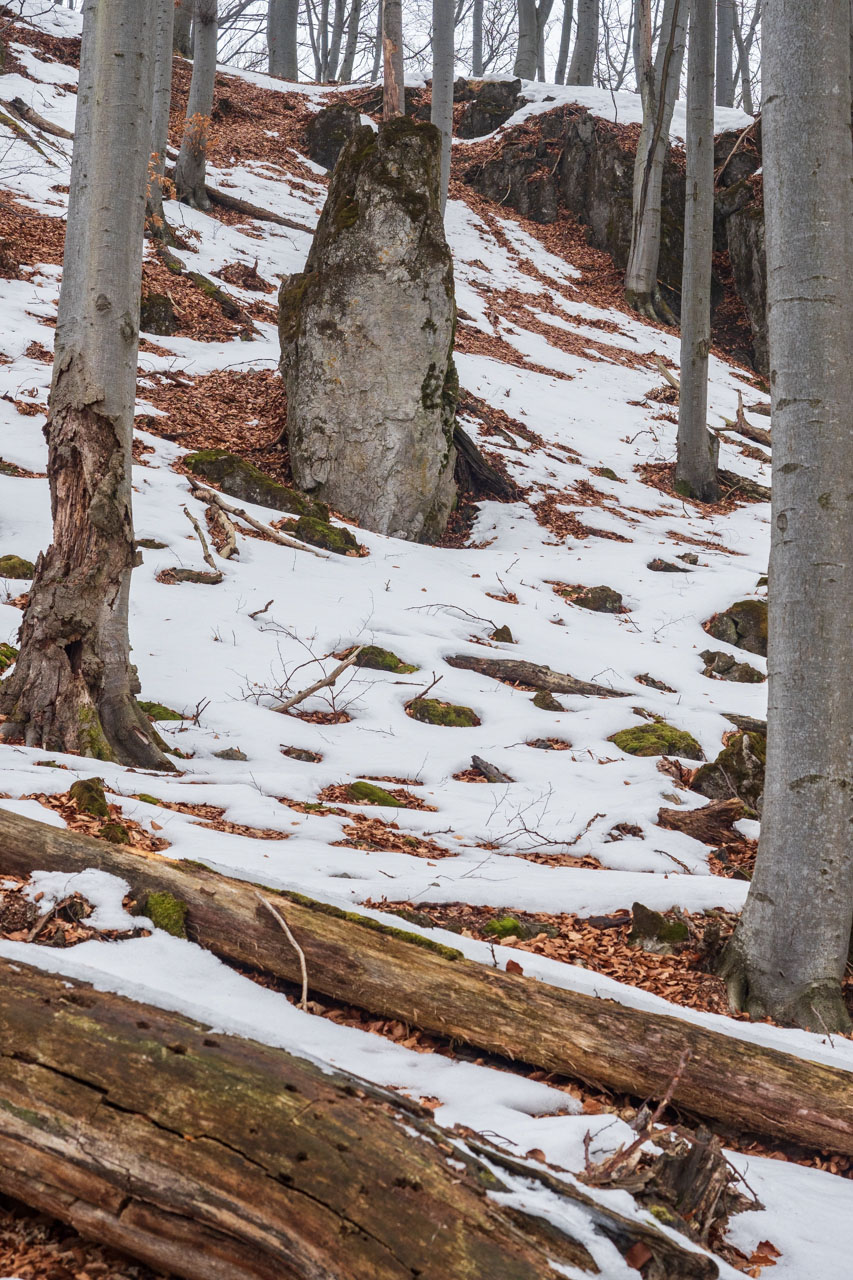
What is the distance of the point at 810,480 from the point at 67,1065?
287cm

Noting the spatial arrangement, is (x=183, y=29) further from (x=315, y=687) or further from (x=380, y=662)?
(x=315, y=687)

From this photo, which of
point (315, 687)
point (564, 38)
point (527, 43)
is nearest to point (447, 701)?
point (315, 687)

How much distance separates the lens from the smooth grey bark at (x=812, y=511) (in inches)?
120

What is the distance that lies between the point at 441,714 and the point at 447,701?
26cm

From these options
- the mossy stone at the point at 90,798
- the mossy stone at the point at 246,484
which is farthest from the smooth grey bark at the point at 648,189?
the mossy stone at the point at 90,798

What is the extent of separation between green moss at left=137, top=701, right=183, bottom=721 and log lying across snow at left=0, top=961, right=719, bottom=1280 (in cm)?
375

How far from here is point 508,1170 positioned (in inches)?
→ 73.7

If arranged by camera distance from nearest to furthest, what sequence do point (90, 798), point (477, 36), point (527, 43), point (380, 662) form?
1. point (90, 798)
2. point (380, 662)
3. point (527, 43)
4. point (477, 36)

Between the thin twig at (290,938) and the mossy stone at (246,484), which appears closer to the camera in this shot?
the thin twig at (290,938)

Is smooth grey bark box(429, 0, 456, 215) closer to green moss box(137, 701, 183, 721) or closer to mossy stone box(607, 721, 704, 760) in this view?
mossy stone box(607, 721, 704, 760)

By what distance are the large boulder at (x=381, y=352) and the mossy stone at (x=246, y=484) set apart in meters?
0.55

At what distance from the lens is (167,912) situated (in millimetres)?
2818

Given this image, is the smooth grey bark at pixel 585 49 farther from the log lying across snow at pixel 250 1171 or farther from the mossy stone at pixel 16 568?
the log lying across snow at pixel 250 1171

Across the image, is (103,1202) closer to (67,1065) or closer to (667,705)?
(67,1065)
